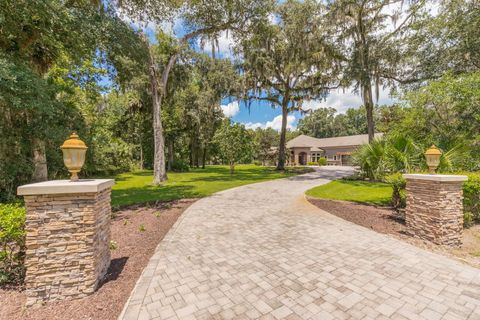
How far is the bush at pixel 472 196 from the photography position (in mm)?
5488

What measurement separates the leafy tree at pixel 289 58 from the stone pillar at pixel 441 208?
41.1 ft

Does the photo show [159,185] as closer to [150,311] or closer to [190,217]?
[190,217]

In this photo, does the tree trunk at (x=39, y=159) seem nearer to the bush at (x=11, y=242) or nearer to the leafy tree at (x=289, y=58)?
the bush at (x=11, y=242)

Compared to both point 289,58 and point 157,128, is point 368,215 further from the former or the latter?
point 289,58

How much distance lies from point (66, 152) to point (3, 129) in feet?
21.3

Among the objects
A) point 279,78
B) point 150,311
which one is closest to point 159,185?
point 150,311

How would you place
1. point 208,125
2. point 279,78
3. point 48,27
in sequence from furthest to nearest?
1. point 208,125
2. point 279,78
3. point 48,27

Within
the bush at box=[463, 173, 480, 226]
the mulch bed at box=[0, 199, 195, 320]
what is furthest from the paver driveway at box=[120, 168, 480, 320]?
the bush at box=[463, 173, 480, 226]

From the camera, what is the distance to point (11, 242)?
3.23 meters

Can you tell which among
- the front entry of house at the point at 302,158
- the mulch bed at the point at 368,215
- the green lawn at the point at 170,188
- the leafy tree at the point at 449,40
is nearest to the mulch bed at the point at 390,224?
the mulch bed at the point at 368,215

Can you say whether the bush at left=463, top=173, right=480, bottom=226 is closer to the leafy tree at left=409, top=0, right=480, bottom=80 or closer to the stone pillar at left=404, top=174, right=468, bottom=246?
Result: the stone pillar at left=404, top=174, right=468, bottom=246

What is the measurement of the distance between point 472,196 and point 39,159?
46.1 ft

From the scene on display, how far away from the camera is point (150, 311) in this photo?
2646mm

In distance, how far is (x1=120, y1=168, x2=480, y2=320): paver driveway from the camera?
2.62 m
